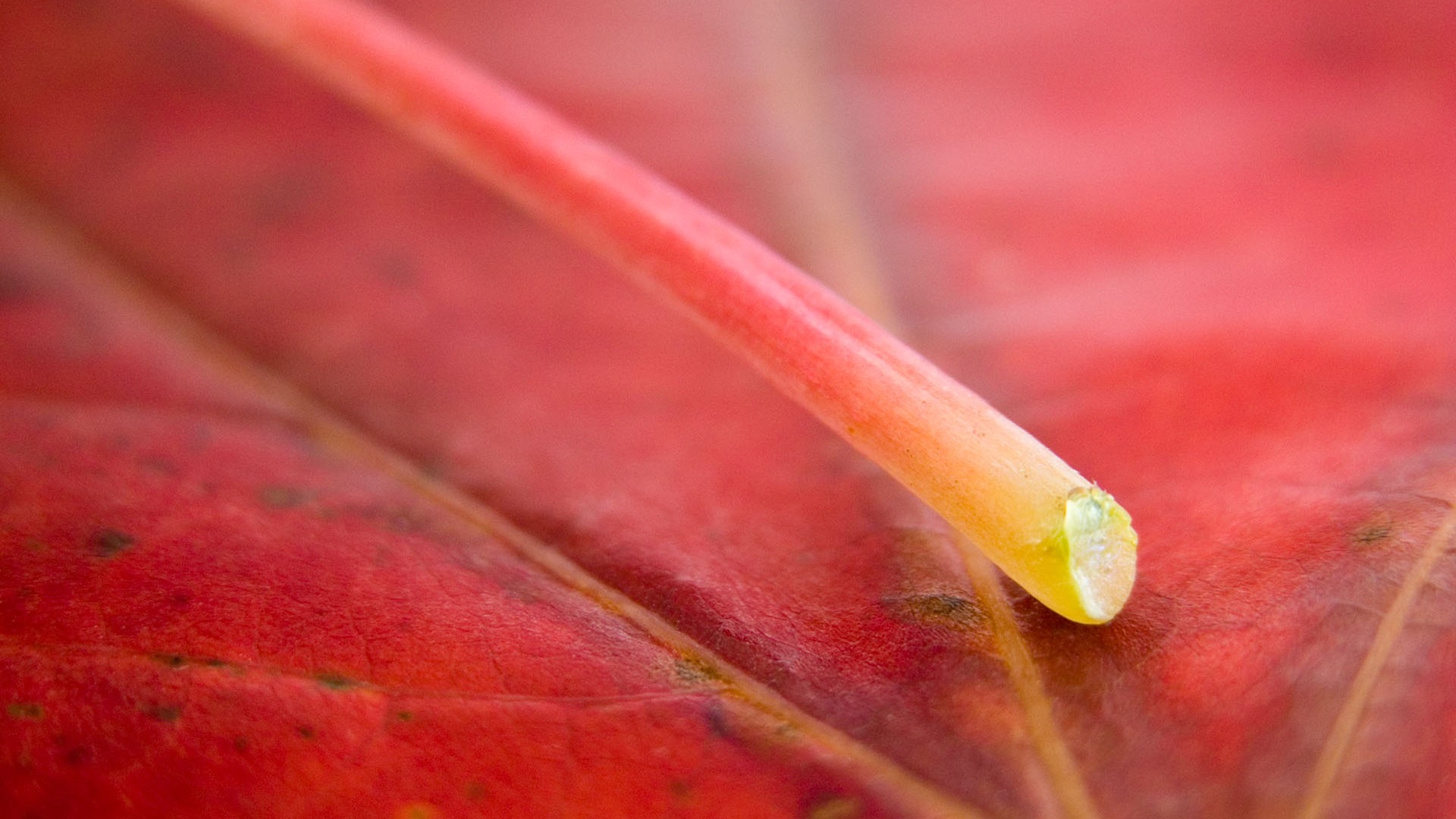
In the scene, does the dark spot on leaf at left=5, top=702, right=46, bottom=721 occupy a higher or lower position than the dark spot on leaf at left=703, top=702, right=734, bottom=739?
lower

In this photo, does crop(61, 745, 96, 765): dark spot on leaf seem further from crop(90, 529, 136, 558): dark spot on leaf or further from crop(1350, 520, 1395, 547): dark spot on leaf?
crop(1350, 520, 1395, 547): dark spot on leaf

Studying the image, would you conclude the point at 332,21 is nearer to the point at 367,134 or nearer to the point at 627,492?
the point at 367,134

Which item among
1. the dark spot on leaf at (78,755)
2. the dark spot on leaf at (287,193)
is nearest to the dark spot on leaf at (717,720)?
the dark spot on leaf at (78,755)

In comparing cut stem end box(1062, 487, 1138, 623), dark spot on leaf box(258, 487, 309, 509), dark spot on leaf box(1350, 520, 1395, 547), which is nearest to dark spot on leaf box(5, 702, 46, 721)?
dark spot on leaf box(258, 487, 309, 509)

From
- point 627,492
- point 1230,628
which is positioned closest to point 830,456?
point 627,492

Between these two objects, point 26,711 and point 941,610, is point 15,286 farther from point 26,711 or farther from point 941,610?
point 941,610

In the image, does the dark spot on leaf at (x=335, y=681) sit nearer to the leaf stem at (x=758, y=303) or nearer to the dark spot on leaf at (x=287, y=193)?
the leaf stem at (x=758, y=303)
